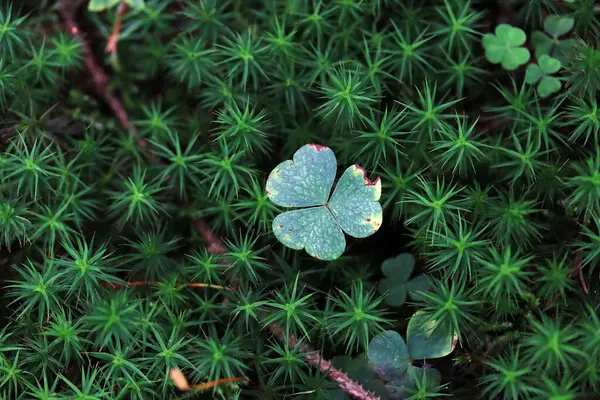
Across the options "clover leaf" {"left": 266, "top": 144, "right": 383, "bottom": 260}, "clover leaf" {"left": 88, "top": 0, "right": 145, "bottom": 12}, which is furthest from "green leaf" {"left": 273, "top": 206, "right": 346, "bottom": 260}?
"clover leaf" {"left": 88, "top": 0, "right": 145, "bottom": 12}

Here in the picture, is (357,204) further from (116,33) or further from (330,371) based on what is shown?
(116,33)

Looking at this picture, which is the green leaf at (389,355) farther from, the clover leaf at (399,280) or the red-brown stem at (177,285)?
the red-brown stem at (177,285)

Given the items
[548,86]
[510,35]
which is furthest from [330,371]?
[510,35]

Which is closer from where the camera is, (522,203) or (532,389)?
(532,389)

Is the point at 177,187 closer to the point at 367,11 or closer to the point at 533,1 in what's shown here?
the point at 367,11

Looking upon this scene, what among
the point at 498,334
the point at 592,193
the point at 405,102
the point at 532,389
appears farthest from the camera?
the point at 405,102

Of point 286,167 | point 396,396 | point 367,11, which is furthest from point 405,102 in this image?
point 396,396

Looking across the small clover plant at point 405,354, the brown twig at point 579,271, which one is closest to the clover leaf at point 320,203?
the small clover plant at point 405,354
